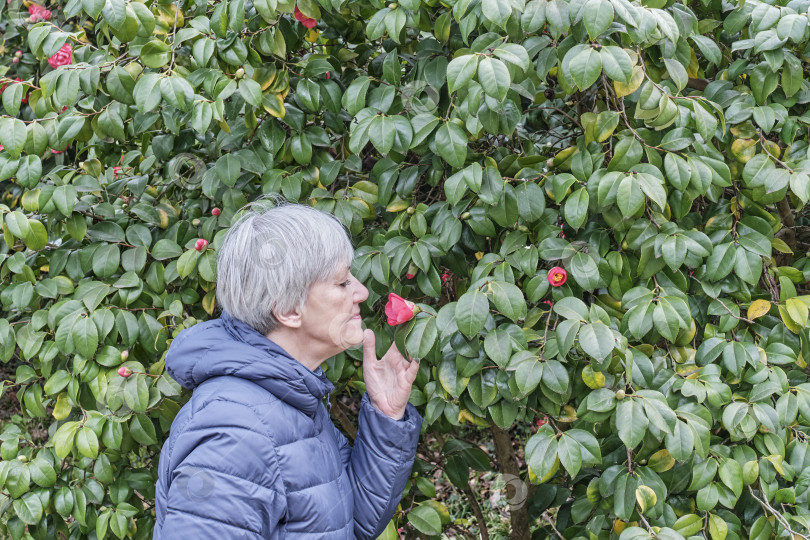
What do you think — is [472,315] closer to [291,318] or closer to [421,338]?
[421,338]

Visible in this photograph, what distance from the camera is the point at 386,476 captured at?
1.57 metres

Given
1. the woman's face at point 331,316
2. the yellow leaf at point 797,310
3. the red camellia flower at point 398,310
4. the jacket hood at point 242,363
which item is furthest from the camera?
the yellow leaf at point 797,310

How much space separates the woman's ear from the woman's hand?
30 cm

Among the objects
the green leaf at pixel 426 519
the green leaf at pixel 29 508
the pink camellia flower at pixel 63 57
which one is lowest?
the green leaf at pixel 426 519

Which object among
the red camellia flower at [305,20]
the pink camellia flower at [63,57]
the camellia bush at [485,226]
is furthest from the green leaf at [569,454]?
the pink camellia flower at [63,57]

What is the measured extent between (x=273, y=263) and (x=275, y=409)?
0.89 ft

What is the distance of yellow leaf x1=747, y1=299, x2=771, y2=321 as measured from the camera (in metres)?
1.65

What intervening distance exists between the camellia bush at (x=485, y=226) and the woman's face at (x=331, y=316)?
15 centimetres

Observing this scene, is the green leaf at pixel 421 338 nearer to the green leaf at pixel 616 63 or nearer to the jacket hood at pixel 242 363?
the jacket hood at pixel 242 363

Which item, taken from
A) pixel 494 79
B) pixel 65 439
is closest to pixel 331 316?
pixel 494 79

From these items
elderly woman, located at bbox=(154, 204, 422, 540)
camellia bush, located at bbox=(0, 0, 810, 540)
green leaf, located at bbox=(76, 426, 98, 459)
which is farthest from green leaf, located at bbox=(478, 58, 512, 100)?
green leaf, located at bbox=(76, 426, 98, 459)

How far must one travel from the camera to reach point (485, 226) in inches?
63.3

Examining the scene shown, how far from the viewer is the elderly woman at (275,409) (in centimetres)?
115

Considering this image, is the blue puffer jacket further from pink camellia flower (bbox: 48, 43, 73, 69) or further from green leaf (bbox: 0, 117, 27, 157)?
pink camellia flower (bbox: 48, 43, 73, 69)
